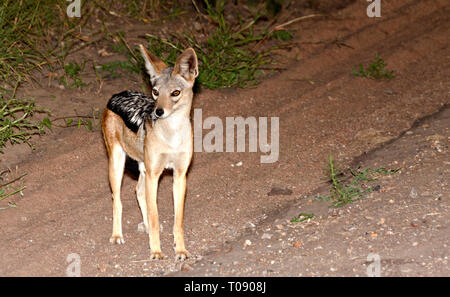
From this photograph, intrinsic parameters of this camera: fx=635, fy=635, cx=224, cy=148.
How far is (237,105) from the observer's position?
8.66 metres

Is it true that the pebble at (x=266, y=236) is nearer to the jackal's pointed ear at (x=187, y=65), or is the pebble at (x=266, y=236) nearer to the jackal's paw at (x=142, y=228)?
the jackal's paw at (x=142, y=228)

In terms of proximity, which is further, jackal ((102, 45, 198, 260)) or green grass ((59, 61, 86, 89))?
green grass ((59, 61, 86, 89))

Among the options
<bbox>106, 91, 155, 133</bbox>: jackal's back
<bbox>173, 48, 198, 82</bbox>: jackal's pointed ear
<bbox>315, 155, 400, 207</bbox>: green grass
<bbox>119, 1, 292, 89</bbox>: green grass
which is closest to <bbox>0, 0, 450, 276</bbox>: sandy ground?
<bbox>315, 155, 400, 207</bbox>: green grass

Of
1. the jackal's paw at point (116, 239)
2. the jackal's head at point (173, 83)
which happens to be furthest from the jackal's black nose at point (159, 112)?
the jackal's paw at point (116, 239)

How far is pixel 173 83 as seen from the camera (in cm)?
539

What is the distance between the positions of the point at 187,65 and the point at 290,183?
2.13 meters

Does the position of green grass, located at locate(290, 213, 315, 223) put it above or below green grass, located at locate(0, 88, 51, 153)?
below

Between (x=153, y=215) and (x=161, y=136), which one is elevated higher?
(x=161, y=136)

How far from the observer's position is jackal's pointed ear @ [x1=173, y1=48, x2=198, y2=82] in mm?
5414

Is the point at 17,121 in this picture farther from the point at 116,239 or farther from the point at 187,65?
the point at 187,65

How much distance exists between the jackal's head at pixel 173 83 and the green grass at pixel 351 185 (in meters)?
1.59

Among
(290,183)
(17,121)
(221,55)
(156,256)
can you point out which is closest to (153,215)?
(156,256)

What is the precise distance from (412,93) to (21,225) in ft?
18.0

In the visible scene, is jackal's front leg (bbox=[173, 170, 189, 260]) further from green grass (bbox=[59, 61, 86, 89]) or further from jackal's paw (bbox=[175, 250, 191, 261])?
green grass (bbox=[59, 61, 86, 89])
